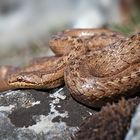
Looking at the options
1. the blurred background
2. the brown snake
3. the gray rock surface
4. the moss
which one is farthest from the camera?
the blurred background

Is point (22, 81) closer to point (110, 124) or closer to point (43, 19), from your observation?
point (110, 124)

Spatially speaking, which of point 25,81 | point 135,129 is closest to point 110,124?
point 135,129

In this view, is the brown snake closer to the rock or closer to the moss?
the moss

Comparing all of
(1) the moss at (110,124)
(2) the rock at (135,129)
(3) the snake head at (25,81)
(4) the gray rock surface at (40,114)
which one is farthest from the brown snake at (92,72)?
(2) the rock at (135,129)

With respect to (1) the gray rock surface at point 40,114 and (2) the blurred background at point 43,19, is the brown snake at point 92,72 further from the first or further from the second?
(2) the blurred background at point 43,19

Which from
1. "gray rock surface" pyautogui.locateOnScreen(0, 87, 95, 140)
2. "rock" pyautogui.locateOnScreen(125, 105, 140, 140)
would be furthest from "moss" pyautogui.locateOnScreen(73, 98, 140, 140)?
"gray rock surface" pyautogui.locateOnScreen(0, 87, 95, 140)
